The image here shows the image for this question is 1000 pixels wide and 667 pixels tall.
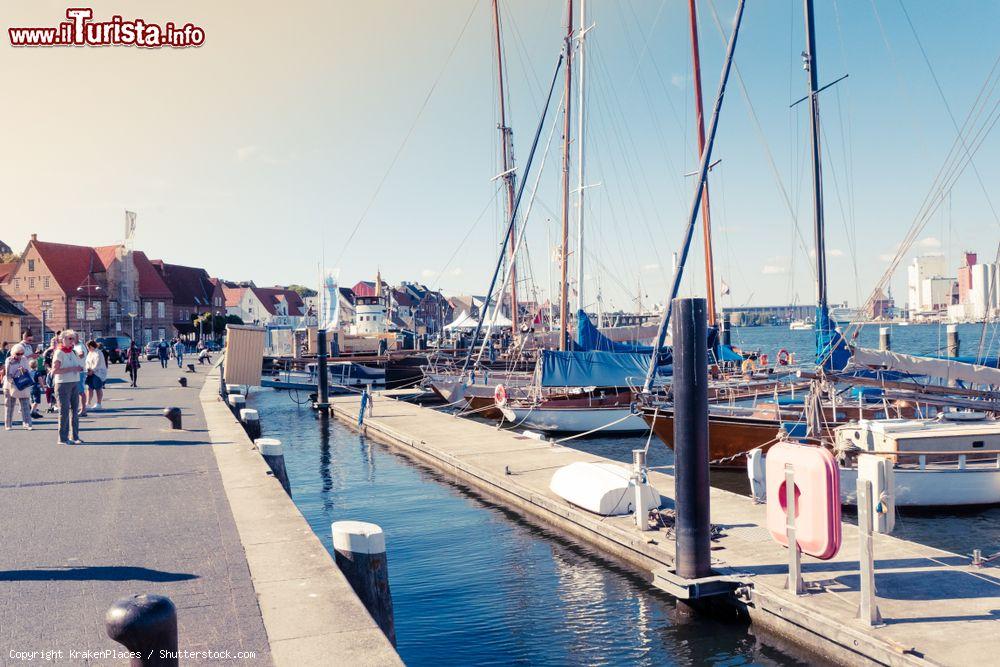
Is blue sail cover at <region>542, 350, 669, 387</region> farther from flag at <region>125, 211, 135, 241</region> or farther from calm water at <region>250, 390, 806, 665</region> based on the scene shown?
flag at <region>125, 211, 135, 241</region>

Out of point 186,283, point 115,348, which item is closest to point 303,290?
point 186,283

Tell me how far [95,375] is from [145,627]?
20.4 m

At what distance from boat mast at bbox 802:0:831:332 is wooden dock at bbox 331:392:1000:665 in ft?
27.4

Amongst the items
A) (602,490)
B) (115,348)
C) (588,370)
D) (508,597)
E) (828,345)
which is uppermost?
(115,348)

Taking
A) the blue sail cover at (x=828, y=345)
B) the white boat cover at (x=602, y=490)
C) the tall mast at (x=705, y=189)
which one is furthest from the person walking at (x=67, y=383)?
the tall mast at (x=705, y=189)

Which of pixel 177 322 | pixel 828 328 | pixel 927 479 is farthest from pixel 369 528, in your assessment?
pixel 177 322

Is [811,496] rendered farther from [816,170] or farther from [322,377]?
[322,377]

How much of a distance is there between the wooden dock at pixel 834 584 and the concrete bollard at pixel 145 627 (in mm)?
6152

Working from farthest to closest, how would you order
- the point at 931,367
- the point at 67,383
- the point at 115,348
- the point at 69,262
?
the point at 69,262
the point at 115,348
the point at 931,367
the point at 67,383

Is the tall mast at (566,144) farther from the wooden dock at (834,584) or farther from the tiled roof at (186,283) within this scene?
the tiled roof at (186,283)

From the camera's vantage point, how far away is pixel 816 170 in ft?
68.7

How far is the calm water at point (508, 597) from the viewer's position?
8.91 m

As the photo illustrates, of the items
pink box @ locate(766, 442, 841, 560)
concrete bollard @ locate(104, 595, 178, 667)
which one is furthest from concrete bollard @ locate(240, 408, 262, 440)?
concrete bollard @ locate(104, 595, 178, 667)

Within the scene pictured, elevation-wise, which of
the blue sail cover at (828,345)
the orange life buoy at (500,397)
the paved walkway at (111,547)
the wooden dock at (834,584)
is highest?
the blue sail cover at (828,345)
